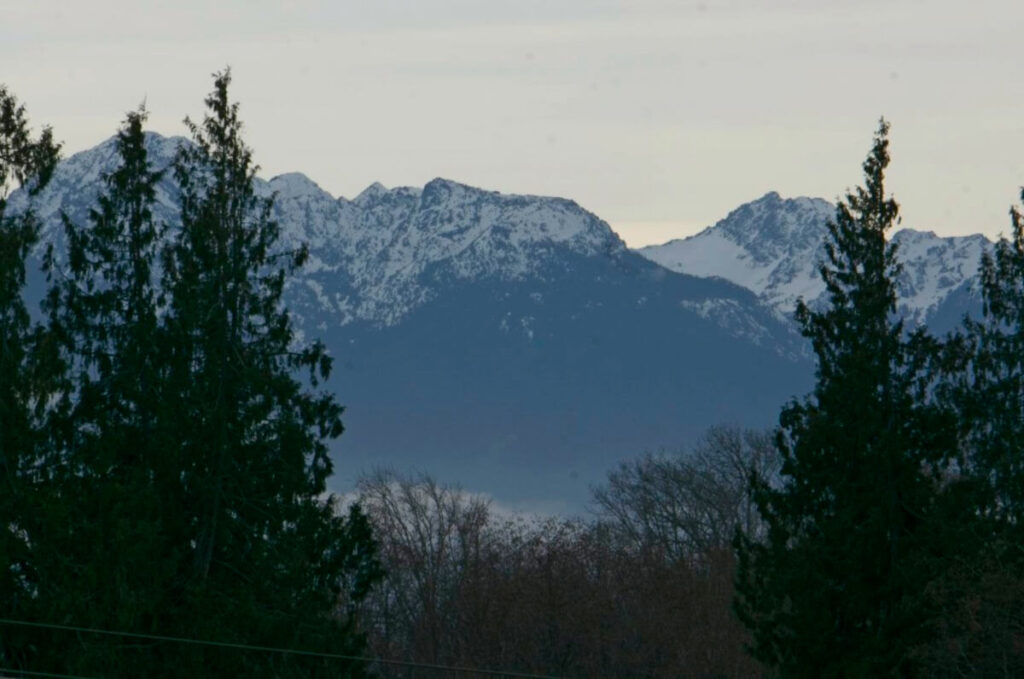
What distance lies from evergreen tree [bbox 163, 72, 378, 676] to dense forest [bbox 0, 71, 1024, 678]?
2.2 inches

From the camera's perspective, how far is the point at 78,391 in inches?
1380

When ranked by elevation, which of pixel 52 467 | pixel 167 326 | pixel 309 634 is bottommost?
pixel 309 634

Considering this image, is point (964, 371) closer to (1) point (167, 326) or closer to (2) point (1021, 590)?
(2) point (1021, 590)

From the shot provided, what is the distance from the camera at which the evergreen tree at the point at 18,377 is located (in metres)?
31.1

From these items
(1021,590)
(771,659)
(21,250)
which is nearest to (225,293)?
(21,250)

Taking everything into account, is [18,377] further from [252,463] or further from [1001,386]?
[1001,386]

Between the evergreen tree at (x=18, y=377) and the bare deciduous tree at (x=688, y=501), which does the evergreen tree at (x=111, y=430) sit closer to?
the evergreen tree at (x=18, y=377)

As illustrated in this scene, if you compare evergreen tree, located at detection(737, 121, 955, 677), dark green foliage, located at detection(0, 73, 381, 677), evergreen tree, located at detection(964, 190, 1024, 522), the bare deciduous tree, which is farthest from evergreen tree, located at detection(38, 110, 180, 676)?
the bare deciduous tree

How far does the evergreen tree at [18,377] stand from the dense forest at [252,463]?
0.05 meters

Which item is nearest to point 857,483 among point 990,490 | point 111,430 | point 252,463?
point 990,490

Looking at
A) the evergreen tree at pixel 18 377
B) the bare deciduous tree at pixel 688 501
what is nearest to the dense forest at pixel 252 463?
the evergreen tree at pixel 18 377

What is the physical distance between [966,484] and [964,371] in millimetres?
3462

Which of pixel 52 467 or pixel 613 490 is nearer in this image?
pixel 52 467

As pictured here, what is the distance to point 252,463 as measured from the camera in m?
35.3
